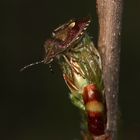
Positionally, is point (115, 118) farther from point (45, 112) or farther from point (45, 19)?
point (45, 19)

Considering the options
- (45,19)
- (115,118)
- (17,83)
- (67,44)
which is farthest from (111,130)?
(45,19)

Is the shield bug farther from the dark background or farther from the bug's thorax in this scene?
the dark background

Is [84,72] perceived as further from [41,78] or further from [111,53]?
[41,78]

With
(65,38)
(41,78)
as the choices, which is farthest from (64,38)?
(41,78)

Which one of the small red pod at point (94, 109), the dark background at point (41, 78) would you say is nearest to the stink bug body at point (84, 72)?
the small red pod at point (94, 109)

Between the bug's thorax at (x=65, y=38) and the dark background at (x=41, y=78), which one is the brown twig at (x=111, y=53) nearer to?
the bug's thorax at (x=65, y=38)
